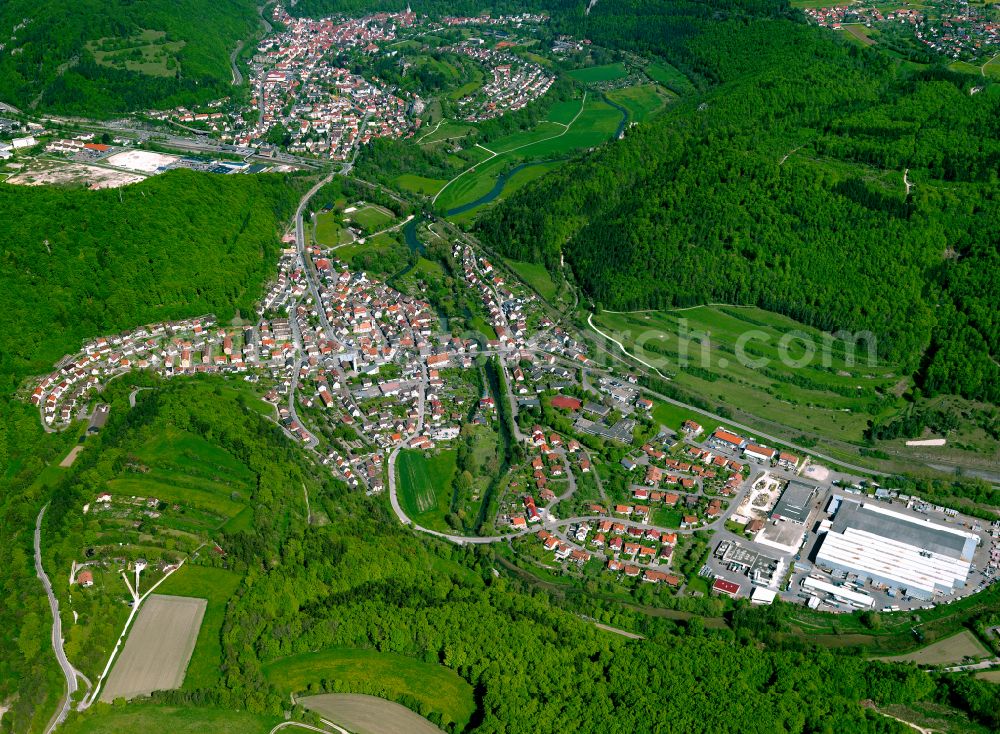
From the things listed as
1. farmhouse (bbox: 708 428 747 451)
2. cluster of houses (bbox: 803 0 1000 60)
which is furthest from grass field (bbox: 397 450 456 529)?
cluster of houses (bbox: 803 0 1000 60)

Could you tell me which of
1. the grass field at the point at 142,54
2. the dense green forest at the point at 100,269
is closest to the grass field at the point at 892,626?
the dense green forest at the point at 100,269

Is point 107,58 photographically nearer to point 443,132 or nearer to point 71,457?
point 443,132

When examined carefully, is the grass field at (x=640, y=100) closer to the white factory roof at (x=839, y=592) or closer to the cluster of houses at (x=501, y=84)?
the cluster of houses at (x=501, y=84)

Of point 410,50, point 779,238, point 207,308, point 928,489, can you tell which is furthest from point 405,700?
point 410,50

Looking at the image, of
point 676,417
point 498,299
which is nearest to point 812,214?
point 498,299

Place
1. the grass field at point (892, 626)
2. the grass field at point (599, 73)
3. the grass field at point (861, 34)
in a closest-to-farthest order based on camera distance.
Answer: the grass field at point (892, 626)
the grass field at point (861, 34)
the grass field at point (599, 73)

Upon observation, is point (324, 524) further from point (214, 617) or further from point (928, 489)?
point (928, 489)
